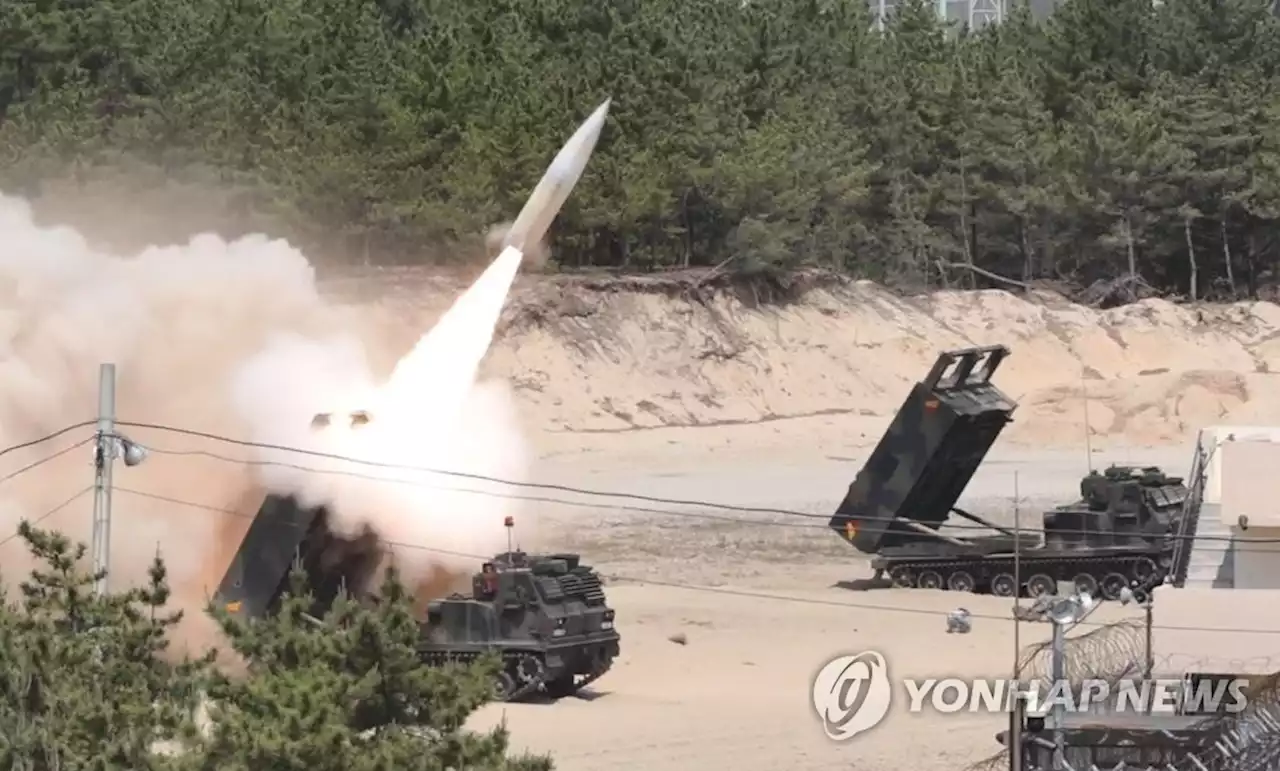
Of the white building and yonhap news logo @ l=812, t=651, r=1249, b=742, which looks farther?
the white building

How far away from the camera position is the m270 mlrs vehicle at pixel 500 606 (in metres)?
21.2

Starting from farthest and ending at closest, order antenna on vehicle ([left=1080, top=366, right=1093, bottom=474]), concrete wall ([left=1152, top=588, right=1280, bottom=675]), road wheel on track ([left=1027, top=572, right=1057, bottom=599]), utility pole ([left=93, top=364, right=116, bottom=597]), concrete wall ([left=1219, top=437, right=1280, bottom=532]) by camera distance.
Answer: antenna on vehicle ([left=1080, top=366, right=1093, bottom=474]) → road wheel on track ([left=1027, top=572, right=1057, bottom=599]) → concrete wall ([left=1219, top=437, right=1280, bottom=532]) → utility pole ([left=93, top=364, right=116, bottom=597]) → concrete wall ([left=1152, top=588, right=1280, bottom=675])

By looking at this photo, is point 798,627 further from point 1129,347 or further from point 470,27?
point 470,27

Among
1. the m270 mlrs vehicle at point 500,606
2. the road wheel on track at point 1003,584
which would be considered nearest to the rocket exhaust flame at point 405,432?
the m270 mlrs vehicle at point 500,606

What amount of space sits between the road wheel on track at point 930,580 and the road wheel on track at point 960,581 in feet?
0.43

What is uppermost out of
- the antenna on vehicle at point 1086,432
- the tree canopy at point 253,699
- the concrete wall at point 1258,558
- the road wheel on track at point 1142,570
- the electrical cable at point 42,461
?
the antenna on vehicle at point 1086,432

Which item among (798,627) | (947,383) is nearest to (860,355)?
(947,383)

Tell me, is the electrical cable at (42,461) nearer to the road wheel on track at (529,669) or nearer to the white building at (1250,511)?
the road wheel on track at (529,669)

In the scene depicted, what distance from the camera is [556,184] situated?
25750 mm

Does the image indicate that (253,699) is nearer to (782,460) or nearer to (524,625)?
(524,625)

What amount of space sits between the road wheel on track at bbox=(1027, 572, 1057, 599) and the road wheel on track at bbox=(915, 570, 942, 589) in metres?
1.18

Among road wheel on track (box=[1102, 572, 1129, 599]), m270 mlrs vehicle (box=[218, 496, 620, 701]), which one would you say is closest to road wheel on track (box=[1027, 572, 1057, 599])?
road wheel on track (box=[1102, 572, 1129, 599])

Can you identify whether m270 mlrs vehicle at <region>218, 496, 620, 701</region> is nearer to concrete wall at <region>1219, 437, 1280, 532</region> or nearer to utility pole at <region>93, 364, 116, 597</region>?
utility pole at <region>93, 364, 116, 597</region>

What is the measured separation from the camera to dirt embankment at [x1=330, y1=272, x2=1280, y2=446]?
47.5 meters
